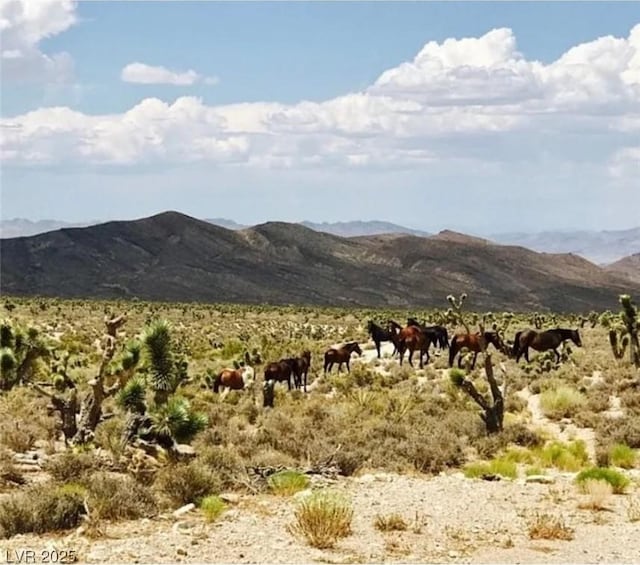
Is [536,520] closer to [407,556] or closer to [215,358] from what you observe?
[407,556]

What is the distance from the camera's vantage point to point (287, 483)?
13.5 meters

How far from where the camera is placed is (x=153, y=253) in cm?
16062

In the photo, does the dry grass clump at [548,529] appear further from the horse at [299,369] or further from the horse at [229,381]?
the horse at [299,369]

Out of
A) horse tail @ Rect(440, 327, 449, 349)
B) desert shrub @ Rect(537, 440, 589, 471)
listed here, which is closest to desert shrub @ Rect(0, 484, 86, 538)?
desert shrub @ Rect(537, 440, 589, 471)

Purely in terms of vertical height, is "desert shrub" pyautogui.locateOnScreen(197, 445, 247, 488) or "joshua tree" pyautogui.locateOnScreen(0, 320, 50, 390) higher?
"joshua tree" pyautogui.locateOnScreen(0, 320, 50, 390)

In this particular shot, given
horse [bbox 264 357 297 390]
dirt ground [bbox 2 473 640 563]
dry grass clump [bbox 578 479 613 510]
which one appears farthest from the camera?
horse [bbox 264 357 297 390]

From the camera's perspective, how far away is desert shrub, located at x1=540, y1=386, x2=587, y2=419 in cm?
2141

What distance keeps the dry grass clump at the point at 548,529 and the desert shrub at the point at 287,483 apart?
12.1ft

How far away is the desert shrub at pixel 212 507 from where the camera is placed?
38.5 ft

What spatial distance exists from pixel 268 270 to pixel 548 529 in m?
146

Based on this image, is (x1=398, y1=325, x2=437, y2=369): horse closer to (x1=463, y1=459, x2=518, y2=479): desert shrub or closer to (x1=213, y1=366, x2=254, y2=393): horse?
(x1=213, y1=366, x2=254, y2=393): horse

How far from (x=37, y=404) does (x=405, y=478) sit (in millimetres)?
10366

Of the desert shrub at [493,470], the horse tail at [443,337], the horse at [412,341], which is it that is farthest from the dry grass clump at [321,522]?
the horse tail at [443,337]

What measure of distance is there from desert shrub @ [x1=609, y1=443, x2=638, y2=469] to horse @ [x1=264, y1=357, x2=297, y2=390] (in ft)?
35.6
